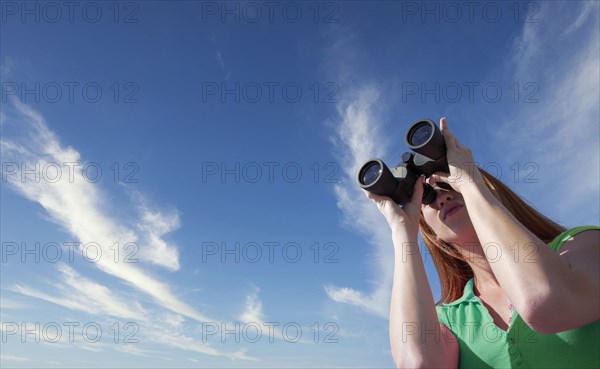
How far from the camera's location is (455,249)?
2377 mm

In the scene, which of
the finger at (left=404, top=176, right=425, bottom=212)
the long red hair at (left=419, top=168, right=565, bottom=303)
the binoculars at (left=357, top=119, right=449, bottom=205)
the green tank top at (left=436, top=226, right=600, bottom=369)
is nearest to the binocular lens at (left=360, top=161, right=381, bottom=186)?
the binoculars at (left=357, top=119, right=449, bottom=205)

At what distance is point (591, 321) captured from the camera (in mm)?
1639

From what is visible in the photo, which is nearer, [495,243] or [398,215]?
[495,243]

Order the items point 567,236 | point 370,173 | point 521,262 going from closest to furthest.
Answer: point 521,262 → point 567,236 → point 370,173

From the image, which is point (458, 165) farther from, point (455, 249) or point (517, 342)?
point (517, 342)

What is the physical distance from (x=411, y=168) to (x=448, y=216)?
345mm

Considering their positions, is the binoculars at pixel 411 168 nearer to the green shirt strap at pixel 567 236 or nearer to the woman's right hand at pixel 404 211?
the woman's right hand at pixel 404 211

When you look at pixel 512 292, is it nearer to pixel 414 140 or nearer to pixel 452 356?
pixel 452 356

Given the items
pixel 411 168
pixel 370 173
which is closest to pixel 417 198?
pixel 411 168

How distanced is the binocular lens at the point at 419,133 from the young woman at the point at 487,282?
0.06m

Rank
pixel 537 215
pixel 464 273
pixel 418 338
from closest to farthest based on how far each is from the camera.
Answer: pixel 418 338, pixel 537 215, pixel 464 273

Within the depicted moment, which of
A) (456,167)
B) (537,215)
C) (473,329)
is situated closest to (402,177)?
(456,167)

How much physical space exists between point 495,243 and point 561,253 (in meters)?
0.26

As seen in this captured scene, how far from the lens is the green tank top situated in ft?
5.51
